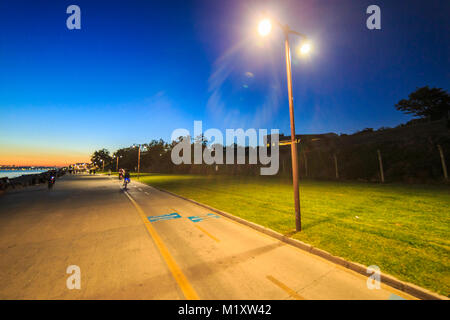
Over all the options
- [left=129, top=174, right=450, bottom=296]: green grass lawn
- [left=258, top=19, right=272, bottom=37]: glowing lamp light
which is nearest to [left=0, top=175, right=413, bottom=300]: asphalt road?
[left=129, top=174, right=450, bottom=296]: green grass lawn

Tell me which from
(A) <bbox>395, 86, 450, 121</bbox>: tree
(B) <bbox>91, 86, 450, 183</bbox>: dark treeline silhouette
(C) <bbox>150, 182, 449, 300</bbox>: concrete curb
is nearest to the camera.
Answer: (C) <bbox>150, 182, 449, 300</bbox>: concrete curb

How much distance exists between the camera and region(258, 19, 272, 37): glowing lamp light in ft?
18.9

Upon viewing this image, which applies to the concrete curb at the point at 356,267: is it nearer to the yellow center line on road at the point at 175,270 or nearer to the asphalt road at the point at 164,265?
the asphalt road at the point at 164,265

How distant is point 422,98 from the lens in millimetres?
36188

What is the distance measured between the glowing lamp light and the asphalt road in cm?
686

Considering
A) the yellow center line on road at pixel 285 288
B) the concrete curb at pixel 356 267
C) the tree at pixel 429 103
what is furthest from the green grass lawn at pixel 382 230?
the tree at pixel 429 103

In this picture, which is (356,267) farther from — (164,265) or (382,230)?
(164,265)

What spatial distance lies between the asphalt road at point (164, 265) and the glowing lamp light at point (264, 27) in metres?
6.86

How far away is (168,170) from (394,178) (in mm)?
55833

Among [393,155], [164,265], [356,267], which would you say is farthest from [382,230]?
[393,155]

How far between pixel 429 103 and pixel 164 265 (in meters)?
55.5

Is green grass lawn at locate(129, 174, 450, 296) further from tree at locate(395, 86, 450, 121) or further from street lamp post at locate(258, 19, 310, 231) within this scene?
tree at locate(395, 86, 450, 121)
